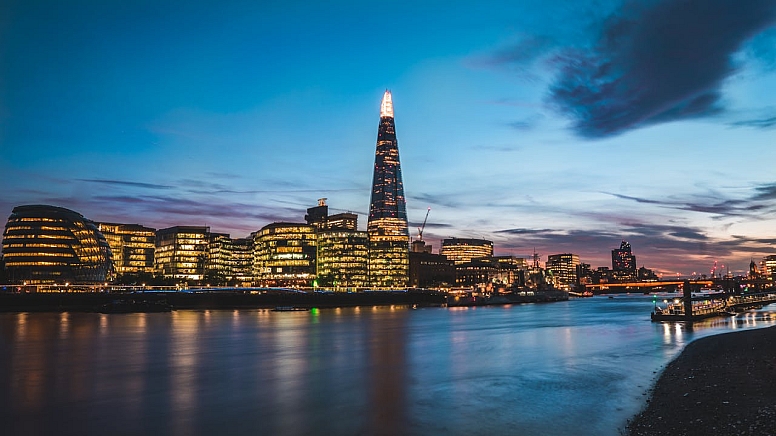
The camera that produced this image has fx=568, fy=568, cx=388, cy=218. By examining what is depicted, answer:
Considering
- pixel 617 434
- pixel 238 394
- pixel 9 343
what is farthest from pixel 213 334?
pixel 617 434

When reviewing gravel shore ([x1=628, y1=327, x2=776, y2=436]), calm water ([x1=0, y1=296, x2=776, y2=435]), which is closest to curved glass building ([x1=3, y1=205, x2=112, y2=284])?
calm water ([x1=0, y1=296, x2=776, y2=435])

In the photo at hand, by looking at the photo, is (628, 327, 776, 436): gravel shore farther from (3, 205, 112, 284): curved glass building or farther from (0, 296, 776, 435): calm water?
(3, 205, 112, 284): curved glass building

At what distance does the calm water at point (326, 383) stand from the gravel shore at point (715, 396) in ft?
5.18

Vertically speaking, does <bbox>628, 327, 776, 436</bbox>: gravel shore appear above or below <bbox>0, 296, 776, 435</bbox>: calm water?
above

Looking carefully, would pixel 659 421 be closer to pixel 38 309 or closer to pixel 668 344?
pixel 668 344

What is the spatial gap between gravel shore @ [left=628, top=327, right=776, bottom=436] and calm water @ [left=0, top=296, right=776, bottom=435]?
158 centimetres

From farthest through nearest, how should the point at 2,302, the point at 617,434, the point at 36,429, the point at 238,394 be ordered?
the point at 2,302, the point at 238,394, the point at 36,429, the point at 617,434

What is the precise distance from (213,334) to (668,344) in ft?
175

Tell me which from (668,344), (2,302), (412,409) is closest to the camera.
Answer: (412,409)

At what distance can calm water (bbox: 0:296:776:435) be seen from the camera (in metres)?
25.9

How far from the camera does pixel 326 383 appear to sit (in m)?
37.1

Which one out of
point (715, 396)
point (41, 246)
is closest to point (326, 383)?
point (715, 396)

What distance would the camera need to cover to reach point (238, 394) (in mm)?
32938

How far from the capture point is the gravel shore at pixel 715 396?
2120 cm
